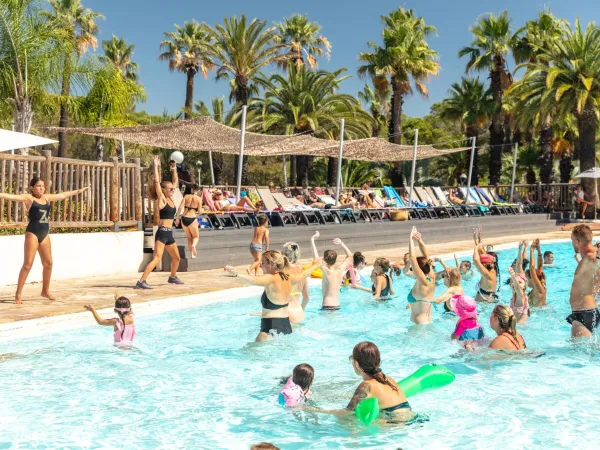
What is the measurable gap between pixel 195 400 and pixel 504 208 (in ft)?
73.0

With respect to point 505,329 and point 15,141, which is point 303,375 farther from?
point 15,141

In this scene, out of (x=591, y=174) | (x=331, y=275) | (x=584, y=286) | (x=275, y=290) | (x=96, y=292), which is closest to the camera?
(x=275, y=290)

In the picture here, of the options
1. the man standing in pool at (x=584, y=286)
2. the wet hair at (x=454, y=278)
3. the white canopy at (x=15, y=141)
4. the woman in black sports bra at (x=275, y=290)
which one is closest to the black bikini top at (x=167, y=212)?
the white canopy at (x=15, y=141)

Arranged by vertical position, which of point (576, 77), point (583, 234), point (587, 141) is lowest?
point (583, 234)

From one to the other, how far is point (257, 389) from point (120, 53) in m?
49.9

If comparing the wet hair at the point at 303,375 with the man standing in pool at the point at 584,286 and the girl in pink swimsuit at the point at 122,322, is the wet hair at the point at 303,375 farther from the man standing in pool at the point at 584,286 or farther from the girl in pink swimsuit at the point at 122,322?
the man standing in pool at the point at 584,286

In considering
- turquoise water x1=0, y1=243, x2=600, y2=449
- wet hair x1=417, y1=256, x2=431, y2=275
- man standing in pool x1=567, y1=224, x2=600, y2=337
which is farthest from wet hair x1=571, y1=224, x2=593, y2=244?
wet hair x1=417, y1=256, x2=431, y2=275

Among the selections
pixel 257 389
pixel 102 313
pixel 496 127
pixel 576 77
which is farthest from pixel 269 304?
pixel 496 127

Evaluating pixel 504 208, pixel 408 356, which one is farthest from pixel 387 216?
pixel 408 356

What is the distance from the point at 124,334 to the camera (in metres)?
7.19

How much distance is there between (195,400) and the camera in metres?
5.84

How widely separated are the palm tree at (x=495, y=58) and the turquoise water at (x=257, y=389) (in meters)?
29.0

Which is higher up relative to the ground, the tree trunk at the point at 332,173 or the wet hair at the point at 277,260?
the tree trunk at the point at 332,173

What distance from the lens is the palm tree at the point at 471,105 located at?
38.9 metres
